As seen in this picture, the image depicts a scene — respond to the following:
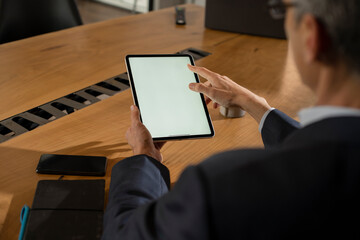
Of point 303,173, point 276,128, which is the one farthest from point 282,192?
point 276,128

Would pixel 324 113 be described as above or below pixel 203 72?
above

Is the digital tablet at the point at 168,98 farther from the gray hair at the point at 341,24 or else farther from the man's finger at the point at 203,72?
the gray hair at the point at 341,24

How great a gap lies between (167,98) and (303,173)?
0.73 metres

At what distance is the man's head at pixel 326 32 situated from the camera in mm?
511

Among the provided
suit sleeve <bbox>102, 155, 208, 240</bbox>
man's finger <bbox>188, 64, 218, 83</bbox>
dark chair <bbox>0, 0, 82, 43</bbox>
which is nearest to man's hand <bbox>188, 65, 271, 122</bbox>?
man's finger <bbox>188, 64, 218, 83</bbox>

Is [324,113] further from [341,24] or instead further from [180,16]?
[180,16]

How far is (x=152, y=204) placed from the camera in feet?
2.16

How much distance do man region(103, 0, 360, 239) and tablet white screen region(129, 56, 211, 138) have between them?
0.53 m

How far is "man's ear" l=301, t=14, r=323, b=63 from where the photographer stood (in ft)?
1.77

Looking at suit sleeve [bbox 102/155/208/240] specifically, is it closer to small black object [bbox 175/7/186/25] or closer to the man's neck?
the man's neck

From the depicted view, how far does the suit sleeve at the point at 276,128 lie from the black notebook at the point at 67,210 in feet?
1.55

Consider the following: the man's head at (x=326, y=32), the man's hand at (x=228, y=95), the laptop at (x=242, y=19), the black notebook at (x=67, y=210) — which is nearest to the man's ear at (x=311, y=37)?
the man's head at (x=326, y=32)

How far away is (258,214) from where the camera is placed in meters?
0.51

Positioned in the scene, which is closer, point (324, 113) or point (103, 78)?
point (324, 113)
